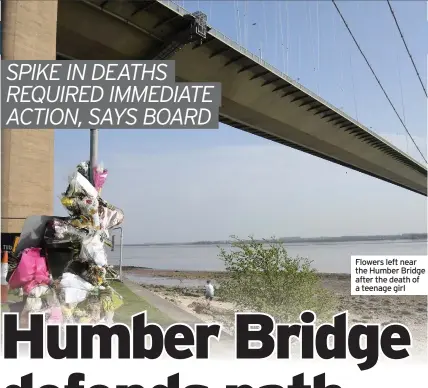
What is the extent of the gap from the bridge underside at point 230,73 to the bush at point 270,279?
34.3ft

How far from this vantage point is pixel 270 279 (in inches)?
358

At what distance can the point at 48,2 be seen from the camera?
1127 cm

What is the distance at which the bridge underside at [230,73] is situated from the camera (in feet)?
54.0

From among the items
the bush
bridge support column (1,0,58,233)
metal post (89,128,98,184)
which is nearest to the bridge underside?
bridge support column (1,0,58,233)

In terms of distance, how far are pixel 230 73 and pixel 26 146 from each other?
12547mm

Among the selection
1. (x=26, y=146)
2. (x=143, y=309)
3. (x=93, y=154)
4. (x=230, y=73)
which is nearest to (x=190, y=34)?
(x=230, y=73)

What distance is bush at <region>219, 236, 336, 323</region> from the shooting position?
9.02 meters

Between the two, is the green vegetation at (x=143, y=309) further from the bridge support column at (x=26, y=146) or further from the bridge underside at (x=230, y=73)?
the bridge underside at (x=230, y=73)

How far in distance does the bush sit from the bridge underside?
10.4m

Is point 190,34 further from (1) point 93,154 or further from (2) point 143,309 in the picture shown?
(1) point 93,154

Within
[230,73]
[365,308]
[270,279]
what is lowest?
[365,308]

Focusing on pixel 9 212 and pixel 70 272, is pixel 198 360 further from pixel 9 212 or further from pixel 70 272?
pixel 9 212

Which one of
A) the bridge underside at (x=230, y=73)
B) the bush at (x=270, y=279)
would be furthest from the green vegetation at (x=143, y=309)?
the bridge underside at (x=230, y=73)

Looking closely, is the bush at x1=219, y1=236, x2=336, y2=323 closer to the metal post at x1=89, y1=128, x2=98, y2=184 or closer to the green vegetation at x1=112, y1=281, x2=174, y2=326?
the green vegetation at x1=112, y1=281, x2=174, y2=326
